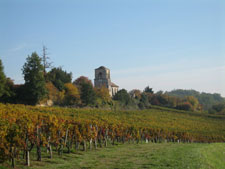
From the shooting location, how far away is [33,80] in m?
40.4

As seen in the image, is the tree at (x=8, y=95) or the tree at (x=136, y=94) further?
the tree at (x=136, y=94)

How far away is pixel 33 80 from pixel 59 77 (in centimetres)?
2348

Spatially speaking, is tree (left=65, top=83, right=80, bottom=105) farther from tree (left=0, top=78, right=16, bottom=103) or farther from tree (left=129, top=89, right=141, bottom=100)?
tree (left=129, top=89, right=141, bottom=100)

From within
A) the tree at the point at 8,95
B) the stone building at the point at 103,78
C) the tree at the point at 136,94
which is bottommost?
the tree at the point at 8,95

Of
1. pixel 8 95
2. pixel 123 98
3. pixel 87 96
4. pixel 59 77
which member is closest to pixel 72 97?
pixel 87 96

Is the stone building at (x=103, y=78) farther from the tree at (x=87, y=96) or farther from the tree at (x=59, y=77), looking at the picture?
the tree at (x=87, y=96)

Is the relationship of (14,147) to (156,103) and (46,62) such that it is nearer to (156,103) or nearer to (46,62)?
(46,62)

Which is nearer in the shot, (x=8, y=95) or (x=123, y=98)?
(x=8, y=95)

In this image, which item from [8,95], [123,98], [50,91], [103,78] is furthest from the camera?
[103,78]

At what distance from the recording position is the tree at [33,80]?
40.3 m

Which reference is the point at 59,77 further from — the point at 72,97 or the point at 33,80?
the point at 33,80

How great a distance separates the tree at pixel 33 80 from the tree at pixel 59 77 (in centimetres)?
1497

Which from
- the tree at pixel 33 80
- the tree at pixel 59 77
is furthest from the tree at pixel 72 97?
the tree at pixel 33 80

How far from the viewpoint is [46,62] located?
58.9 meters
